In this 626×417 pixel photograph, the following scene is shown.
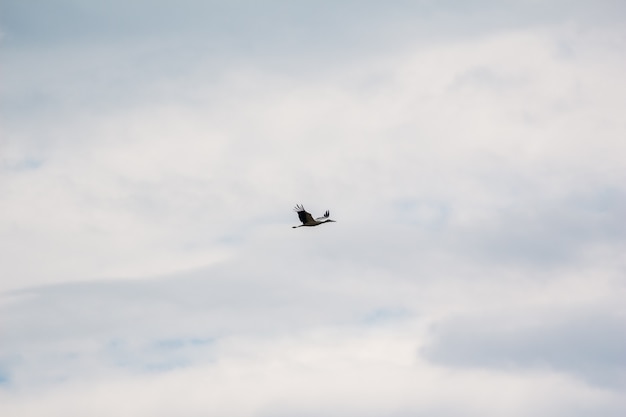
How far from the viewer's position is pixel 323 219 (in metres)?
170
